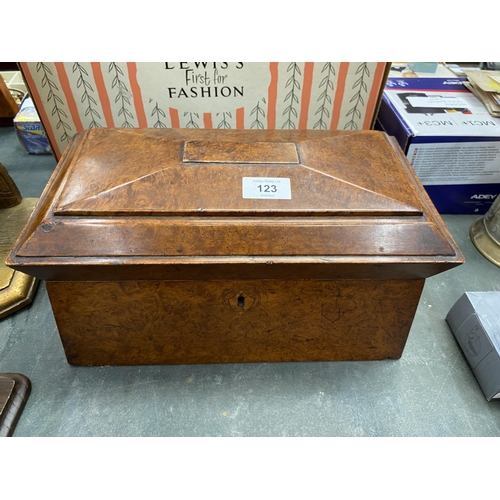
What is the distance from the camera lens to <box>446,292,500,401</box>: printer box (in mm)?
1389

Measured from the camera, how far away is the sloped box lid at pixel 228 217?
113 cm

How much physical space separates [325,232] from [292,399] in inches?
24.6

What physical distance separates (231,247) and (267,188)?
0.23 m

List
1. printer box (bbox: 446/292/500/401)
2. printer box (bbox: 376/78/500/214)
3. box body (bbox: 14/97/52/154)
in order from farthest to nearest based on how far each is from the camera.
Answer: box body (bbox: 14/97/52/154) < printer box (bbox: 376/78/500/214) < printer box (bbox: 446/292/500/401)

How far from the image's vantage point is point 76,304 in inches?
49.7

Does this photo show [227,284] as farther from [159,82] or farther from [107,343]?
[159,82]

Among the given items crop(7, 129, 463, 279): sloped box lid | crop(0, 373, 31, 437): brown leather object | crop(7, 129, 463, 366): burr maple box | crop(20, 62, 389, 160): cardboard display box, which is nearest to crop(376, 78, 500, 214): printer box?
crop(20, 62, 389, 160): cardboard display box

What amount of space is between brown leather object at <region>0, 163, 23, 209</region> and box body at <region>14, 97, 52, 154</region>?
1.70 feet

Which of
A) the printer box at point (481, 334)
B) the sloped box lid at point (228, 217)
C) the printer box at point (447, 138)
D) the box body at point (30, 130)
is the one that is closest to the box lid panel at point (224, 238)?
the sloped box lid at point (228, 217)

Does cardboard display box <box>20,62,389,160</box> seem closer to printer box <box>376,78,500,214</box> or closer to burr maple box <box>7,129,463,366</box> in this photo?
printer box <box>376,78,500,214</box>

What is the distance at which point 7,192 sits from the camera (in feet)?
6.48

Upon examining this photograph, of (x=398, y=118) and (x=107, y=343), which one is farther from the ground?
(x=398, y=118)

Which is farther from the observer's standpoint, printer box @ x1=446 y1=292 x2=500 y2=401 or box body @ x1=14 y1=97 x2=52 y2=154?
box body @ x1=14 y1=97 x2=52 y2=154
